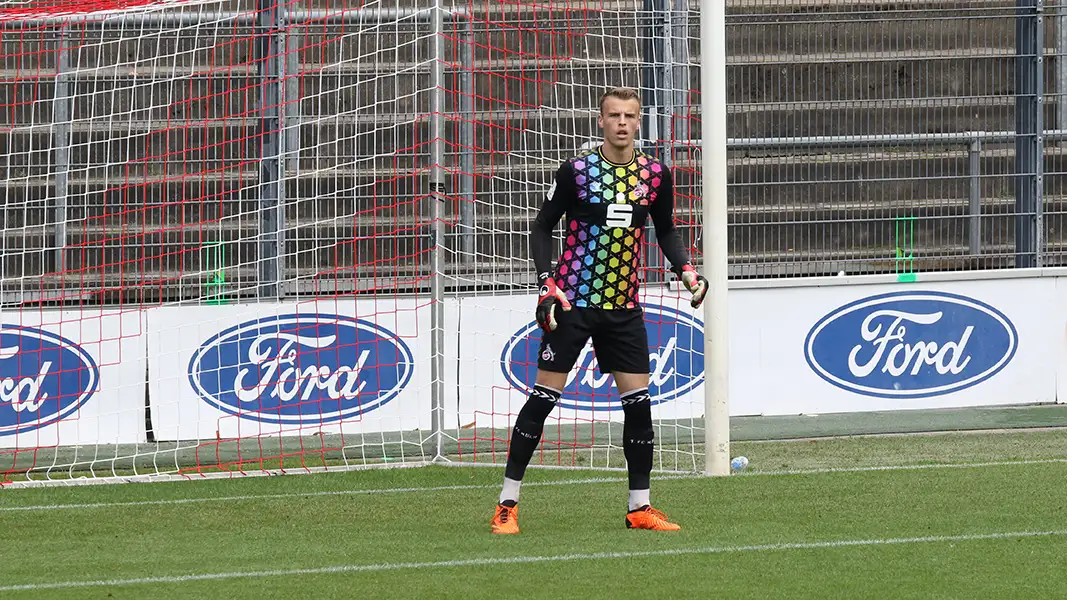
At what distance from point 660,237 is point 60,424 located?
518cm

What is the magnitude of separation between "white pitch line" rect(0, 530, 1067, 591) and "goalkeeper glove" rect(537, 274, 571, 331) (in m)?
0.99

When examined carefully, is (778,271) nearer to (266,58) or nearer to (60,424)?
(266,58)

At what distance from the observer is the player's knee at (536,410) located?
263 inches

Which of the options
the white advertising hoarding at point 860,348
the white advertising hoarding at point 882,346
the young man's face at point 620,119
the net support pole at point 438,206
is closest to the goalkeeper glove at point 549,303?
the young man's face at point 620,119

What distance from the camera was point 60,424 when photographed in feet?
34.1

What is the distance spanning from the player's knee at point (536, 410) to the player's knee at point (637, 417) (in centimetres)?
31

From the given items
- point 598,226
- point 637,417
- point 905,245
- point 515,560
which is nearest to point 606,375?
point 905,245

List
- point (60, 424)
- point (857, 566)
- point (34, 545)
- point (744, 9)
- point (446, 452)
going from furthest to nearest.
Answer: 1. point (744, 9)
2. point (60, 424)
3. point (446, 452)
4. point (34, 545)
5. point (857, 566)

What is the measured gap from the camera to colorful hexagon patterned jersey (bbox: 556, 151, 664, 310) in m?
6.67

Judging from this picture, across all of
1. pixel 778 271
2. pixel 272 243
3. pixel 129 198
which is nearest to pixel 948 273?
pixel 778 271

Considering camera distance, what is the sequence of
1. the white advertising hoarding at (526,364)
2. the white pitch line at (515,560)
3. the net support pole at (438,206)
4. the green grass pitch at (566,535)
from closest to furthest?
1. the green grass pitch at (566,535)
2. the white pitch line at (515,560)
3. the net support pole at (438,206)
4. the white advertising hoarding at (526,364)

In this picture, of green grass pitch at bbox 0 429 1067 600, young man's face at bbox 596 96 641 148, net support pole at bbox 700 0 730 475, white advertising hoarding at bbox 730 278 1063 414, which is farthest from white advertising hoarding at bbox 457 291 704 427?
young man's face at bbox 596 96 641 148

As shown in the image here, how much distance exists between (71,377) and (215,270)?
125 cm

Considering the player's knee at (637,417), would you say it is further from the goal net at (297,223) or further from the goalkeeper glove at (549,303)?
the goal net at (297,223)
